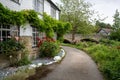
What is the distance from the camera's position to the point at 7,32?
13.9 meters

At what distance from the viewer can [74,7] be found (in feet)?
147

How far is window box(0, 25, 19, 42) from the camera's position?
524 inches

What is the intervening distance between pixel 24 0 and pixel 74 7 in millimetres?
29197

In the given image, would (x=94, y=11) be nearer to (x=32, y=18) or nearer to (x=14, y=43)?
(x=32, y=18)

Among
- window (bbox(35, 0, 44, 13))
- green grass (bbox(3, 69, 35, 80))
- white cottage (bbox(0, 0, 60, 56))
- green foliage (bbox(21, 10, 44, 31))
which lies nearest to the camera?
green grass (bbox(3, 69, 35, 80))

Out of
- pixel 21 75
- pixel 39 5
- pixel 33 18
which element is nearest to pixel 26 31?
pixel 33 18

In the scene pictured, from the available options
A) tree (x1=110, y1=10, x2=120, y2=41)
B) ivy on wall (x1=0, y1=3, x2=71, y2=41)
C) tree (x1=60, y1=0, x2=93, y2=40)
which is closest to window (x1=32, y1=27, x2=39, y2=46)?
ivy on wall (x1=0, y1=3, x2=71, y2=41)

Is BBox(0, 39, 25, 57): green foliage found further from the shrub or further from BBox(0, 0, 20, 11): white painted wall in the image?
BBox(0, 0, 20, 11): white painted wall

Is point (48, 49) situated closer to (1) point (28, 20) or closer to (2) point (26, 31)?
(2) point (26, 31)

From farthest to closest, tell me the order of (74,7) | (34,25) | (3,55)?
(74,7) < (34,25) < (3,55)

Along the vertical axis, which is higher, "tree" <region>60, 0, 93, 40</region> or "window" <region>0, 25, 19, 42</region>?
"tree" <region>60, 0, 93, 40</region>

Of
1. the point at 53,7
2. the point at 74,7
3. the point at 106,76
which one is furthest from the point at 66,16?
the point at 106,76

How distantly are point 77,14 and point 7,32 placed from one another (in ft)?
105

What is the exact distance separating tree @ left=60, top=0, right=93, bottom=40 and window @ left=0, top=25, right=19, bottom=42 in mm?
30531
